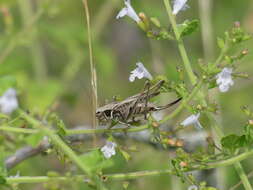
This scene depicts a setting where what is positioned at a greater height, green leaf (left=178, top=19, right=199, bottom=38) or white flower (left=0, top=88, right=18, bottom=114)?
green leaf (left=178, top=19, right=199, bottom=38)

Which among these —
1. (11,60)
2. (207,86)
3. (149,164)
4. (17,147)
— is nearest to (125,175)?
(207,86)

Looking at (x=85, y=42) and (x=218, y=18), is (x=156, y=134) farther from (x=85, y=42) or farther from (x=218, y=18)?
(x=218, y=18)

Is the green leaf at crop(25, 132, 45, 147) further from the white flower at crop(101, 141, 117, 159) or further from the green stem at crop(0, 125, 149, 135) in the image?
the white flower at crop(101, 141, 117, 159)

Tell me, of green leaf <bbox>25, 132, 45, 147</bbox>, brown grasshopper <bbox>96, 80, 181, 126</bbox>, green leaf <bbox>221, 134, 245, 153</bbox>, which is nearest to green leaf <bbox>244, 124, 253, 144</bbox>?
green leaf <bbox>221, 134, 245, 153</bbox>

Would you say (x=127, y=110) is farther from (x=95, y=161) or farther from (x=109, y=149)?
(x=95, y=161)

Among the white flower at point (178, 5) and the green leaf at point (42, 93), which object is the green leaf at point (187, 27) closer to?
the white flower at point (178, 5)

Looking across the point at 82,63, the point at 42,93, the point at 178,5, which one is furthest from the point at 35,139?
the point at 82,63
